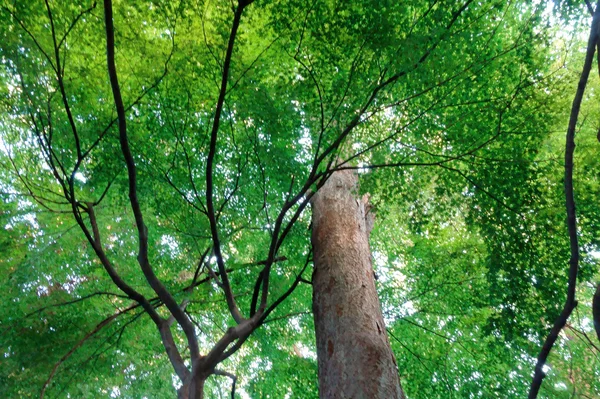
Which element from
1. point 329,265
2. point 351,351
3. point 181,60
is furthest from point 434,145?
point 181,60

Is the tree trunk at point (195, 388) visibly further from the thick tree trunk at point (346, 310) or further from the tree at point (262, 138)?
the thick tree trunk at point (346, 310)

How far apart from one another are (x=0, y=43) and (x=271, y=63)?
210 centimetres

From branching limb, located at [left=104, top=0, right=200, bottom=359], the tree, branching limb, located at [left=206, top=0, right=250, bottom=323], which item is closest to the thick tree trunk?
the tree

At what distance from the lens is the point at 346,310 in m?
3.06

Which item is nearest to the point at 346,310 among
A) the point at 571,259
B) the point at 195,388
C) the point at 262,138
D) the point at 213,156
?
the point at 195,388

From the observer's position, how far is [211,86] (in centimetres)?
371

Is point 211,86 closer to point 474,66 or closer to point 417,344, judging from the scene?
point 474,66

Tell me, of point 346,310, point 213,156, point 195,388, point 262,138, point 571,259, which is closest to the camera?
point 571,259

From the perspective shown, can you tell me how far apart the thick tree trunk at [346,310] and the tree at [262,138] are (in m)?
0.45

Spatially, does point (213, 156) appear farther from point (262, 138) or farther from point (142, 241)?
point (262, 138)

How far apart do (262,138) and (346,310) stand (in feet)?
5.51

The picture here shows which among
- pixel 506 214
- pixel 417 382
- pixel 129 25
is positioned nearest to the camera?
pixel 129 25

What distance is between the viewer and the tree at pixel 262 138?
9.02 ft

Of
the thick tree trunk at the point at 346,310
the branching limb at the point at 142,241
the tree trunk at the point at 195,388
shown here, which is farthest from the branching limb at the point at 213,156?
the thick tree trunk at the point at 346,310
